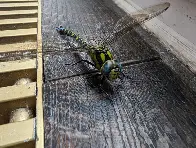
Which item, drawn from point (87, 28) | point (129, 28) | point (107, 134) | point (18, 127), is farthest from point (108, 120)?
point (87, 28)

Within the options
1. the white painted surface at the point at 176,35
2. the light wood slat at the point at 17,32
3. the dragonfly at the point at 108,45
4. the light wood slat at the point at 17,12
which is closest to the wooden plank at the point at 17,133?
the dragonfly at the point at 108,45

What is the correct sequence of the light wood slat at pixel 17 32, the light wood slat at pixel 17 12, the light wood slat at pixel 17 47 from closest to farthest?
the light wood slat at pixel 17 47 < the light wood slat at pixel 17 32 < the light wood slat at pixel 17 12

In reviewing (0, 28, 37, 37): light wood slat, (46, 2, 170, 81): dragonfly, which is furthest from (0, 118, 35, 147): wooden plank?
(0, 28, 37, 37): light wood slat

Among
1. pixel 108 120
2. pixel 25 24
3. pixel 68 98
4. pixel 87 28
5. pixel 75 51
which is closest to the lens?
pixel 108 120

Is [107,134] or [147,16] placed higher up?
[147,16]

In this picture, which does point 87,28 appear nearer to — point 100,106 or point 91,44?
point 91,44

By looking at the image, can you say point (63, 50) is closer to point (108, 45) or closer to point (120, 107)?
point (108, 45)

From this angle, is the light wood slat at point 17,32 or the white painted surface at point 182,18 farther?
the white painted surface at point 182,18

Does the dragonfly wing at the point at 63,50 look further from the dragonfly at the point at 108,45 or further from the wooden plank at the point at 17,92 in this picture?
the wooden plank at the point at 17,92
